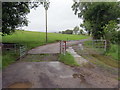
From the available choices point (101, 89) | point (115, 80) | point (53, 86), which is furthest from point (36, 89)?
point (115, 80)

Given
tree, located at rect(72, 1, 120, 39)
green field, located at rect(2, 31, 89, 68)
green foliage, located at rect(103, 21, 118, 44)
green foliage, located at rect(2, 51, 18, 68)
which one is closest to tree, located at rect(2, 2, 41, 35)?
green field, located at rect(2, 31, 89, 68)

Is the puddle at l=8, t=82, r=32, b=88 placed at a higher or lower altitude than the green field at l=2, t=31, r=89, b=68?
lower

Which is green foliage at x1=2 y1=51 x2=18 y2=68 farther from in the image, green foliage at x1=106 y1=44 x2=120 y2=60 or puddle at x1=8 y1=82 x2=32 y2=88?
green foliage at x1=106 y1=44 x2=120 y2=60

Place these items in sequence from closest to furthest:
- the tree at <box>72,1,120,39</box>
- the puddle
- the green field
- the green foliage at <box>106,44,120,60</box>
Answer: the puddle → the green field → the green foliage at <box>106,44,120,60</box> → the tree at <box>72,1,120,39</box>

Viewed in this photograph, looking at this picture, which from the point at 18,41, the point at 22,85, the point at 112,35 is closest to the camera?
the point at 22,85

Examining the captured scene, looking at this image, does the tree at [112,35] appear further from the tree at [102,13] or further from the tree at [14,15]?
the tree at [14,15]

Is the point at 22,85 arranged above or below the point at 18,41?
below

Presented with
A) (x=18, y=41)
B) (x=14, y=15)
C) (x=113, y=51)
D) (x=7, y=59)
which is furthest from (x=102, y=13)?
(x=18, y=41)

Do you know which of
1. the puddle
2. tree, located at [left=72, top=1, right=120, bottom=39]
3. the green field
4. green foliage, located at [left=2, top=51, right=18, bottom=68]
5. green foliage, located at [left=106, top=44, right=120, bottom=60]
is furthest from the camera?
tree, located at [left=72, top=1, right=120, bottom=39]

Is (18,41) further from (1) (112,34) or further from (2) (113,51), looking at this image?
(2) (113,51)

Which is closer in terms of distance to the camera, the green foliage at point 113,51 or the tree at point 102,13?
the green foliage at point 113,51

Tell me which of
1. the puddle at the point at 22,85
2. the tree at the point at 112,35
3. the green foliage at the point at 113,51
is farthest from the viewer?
the tree at the point at 112,35

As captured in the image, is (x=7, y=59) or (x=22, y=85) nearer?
(x=22, y=85)

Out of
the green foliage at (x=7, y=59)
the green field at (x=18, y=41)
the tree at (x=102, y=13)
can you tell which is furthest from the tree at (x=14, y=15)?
the tree at (x=102, y=13)
